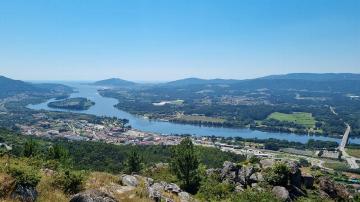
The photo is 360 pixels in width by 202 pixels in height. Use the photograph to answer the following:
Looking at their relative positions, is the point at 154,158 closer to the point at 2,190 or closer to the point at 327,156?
the point at 327,156

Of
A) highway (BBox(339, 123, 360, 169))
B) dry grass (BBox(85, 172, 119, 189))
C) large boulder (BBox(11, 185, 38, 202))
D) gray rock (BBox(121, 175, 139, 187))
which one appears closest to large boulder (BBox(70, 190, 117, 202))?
Result: large boulder (BBox(11, 185, 38, 202))

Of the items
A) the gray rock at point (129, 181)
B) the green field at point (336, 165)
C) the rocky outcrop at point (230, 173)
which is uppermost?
the gray rock at point (129, 181)

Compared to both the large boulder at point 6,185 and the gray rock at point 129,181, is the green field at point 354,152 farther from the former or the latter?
the large boulder at point 6,185

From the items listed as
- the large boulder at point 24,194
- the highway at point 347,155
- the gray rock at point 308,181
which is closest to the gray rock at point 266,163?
the gray rock at point 308,181

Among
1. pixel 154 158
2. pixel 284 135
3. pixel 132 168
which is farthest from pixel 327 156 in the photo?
pixel 132 168

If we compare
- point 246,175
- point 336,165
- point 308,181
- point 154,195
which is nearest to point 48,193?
point 154,195

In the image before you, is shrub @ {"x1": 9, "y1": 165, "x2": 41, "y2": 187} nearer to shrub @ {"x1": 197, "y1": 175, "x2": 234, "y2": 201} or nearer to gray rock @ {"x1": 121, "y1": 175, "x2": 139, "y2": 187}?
gray rock @ {"x1": 121, "y1": 175, "x2": 139, "y2": 187}
